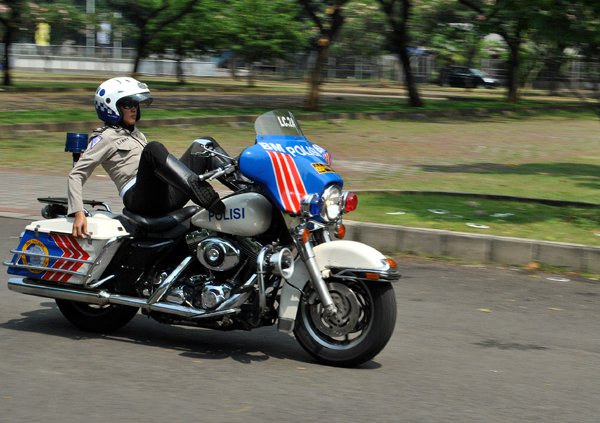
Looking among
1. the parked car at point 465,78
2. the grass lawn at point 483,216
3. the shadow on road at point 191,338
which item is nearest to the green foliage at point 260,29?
the parked car at point 465,78

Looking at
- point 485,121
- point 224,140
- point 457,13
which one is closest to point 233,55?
point 457,13

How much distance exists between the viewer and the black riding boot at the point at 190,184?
19.3 ft

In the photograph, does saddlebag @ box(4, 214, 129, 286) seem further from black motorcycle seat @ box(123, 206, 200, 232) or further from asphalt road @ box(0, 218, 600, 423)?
asphalt road @ box(0, 218, 600, 423)

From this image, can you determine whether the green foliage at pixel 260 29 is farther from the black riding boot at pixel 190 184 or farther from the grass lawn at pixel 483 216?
the black riding boot at pixel 190 184

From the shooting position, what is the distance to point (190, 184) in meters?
5.87

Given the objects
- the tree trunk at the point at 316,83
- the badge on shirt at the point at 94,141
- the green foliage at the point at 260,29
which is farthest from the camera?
the green foliage at the point at 260,29

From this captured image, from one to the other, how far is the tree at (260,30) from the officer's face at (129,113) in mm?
41930

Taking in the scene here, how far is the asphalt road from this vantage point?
16.6 ft

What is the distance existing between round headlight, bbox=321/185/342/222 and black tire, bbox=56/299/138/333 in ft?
5.29

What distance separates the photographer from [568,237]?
10344 millimetres

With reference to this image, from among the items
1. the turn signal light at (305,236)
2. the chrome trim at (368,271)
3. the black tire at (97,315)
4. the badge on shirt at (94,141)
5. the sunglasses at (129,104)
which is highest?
the sunglasses at (129,104)

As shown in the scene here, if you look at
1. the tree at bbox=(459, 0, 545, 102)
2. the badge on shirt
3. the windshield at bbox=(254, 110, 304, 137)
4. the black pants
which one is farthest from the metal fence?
the windshield at bbox=(254, 110, 304, 137)

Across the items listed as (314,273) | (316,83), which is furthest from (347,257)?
(316,83)

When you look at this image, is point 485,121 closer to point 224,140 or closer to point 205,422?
point 224,140
